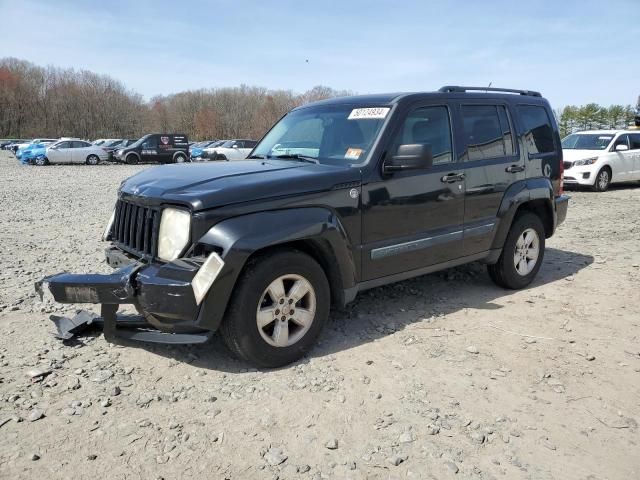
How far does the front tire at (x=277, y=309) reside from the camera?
3398mm

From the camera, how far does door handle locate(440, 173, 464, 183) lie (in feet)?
15.0

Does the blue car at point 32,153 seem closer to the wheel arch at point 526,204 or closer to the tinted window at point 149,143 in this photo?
the tinted window at point 149,143

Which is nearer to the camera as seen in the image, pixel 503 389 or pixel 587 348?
pixel 503 389

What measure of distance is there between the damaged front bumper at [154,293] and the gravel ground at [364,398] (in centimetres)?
33

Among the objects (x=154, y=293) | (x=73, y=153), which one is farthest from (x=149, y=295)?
(x=73, y=153)

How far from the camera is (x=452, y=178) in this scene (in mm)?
4633

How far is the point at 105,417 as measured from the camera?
3049 mm

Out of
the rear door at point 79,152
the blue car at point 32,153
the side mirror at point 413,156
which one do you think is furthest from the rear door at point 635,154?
the blue car at point 32,153

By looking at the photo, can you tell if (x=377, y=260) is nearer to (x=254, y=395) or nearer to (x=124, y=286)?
(x=254, y=395)

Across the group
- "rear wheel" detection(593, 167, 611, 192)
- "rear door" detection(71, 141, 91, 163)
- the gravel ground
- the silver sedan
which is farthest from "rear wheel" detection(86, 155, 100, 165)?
the gravel ground

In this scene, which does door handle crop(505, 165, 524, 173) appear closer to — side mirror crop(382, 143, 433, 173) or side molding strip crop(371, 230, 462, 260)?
side molding strip crop(371, 230, 462, 260)

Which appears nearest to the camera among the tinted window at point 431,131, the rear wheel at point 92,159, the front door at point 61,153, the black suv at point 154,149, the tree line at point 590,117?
the tinted window at point 431,131

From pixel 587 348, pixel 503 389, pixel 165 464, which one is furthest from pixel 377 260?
pixel 165 464

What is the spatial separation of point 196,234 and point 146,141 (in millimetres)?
30047
